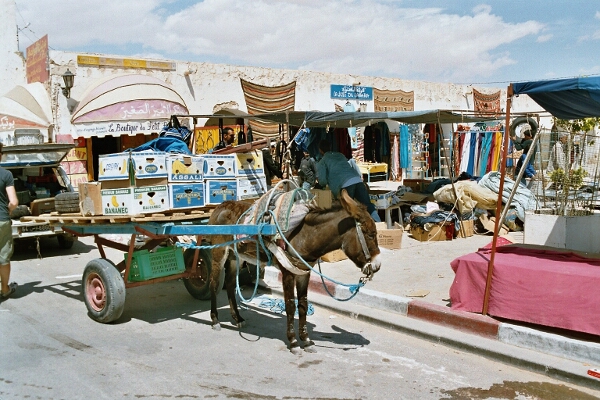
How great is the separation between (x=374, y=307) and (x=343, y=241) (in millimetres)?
2056

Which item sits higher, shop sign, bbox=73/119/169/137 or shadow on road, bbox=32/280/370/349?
shop sign, bbox=73/119/169/137

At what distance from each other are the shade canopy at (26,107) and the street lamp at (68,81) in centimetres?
→ 53

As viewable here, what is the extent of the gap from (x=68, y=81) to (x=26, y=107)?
1.33m

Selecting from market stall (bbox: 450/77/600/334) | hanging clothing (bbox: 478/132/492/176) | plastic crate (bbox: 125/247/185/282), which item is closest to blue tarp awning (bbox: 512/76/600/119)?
market stall (bbox: 450/77/600/334)

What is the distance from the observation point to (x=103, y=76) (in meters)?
16.8

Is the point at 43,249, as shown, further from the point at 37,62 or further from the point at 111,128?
the point at 37,62

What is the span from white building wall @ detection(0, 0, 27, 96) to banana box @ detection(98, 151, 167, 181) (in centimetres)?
1229

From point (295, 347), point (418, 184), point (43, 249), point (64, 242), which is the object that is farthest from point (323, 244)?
point (418, 184)

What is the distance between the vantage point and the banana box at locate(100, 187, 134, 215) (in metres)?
6.42

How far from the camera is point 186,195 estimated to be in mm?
6820

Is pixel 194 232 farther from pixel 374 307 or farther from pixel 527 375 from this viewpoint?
pixel 527 375

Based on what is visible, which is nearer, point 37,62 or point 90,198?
point 90,198

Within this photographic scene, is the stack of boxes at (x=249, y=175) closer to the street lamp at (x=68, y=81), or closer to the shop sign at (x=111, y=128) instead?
the shop sign at (x=111, y=128)

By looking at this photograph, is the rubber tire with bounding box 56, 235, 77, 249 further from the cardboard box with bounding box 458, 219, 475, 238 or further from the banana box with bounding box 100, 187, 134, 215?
the cardboard box with bounding box 458, 219, 475, 238
